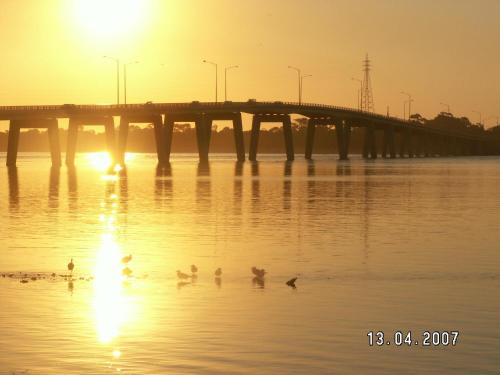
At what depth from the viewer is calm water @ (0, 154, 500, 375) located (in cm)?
2064

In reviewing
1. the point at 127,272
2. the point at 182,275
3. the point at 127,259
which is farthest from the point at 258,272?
the point at 127,259

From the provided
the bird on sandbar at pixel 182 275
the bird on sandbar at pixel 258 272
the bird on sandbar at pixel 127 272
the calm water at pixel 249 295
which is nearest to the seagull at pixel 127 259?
the calm water at pixel 249 295

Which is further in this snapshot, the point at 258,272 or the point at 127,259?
the point at 127,259

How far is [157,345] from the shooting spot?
71.3ft

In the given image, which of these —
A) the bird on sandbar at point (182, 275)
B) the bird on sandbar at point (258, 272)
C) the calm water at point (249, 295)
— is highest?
the bird on sandbar at point (258, 272)

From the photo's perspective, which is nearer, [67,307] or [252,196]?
[67,307]

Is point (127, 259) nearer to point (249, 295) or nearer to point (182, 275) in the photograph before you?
point (182, 275)

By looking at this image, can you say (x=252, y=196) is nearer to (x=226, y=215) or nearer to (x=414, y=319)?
Answer: (x=226, y=215)

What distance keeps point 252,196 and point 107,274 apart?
5225 cm

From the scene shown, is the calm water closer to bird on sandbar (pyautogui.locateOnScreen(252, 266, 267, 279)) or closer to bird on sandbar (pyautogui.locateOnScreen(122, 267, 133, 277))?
bird on sandbar (pyautogui.locateOnScreen(122, 267, 133, 277))

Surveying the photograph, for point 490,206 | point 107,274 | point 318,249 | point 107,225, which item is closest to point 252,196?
point 490,206

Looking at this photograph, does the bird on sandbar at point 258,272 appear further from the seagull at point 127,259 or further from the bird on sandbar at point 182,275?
the seagull at point 127,259

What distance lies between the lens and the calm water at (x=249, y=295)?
20.6m

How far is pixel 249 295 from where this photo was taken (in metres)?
28.5
